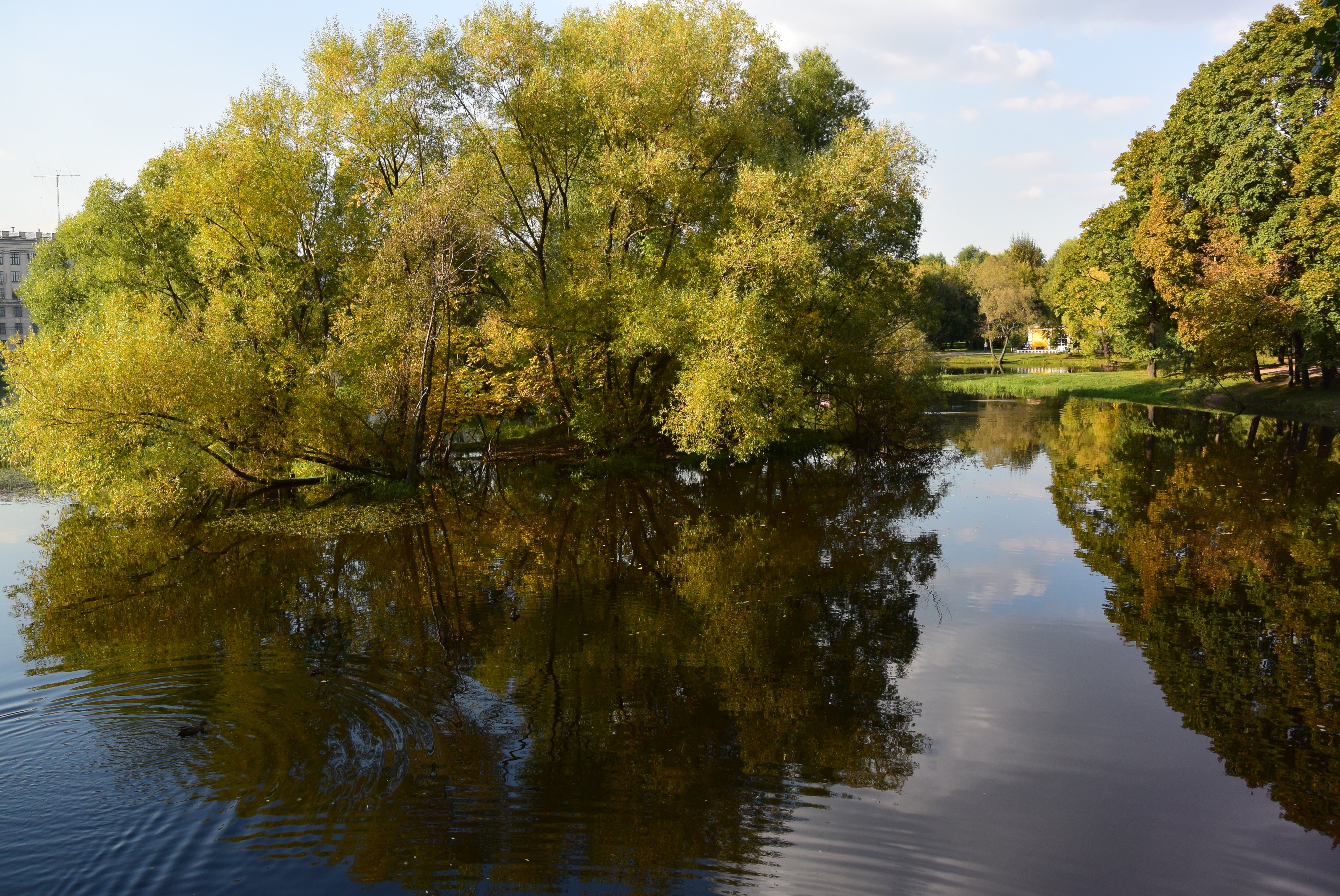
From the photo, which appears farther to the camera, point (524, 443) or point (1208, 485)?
point (524, 443)

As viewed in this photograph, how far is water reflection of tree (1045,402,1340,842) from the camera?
29.8ft

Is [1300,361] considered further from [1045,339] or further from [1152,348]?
[1045,339]

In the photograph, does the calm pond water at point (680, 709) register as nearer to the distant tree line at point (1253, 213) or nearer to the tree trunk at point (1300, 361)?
the distant tree line at point (1253, 213)

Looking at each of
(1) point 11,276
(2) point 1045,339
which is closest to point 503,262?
(2) point 1045,339

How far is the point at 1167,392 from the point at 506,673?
171 ft

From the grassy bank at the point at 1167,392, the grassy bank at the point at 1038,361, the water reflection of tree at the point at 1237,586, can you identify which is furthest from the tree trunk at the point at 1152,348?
the water reflection of tree at the point at 1237,586

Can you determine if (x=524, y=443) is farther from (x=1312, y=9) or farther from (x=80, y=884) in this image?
(x=1312, y=9)

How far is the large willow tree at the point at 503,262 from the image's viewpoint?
78.7ft

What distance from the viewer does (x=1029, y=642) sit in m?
12.5

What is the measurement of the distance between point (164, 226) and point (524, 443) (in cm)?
1816

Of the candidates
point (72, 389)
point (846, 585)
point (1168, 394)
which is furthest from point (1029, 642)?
point (1168, 394)

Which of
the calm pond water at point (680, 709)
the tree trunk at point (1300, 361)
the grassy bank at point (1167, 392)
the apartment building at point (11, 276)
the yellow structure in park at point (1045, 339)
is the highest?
Answer: the apartment building at point (11, 276)

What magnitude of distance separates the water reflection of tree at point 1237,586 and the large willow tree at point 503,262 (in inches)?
399

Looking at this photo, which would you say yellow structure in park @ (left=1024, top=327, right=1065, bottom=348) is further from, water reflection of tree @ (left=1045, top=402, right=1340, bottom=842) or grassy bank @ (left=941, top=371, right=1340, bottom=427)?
water reflection of tree @ (left=1045, top=402, right=1340, bottom=842)
